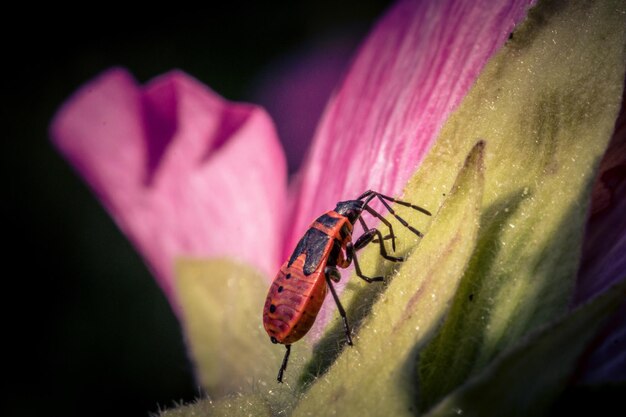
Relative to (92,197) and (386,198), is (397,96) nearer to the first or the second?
(386,198)

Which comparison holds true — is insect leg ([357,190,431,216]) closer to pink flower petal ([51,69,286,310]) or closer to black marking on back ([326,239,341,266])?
black marking on back ([326,239,341,266])

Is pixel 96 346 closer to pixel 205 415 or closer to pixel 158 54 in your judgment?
pixel 158 54

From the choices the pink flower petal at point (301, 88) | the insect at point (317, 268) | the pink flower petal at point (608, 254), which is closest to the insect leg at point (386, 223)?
the insect at point (317, 268)

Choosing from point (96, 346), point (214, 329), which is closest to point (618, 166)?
point (214, 329)

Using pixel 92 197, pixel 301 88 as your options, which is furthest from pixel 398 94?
pixel 92 197

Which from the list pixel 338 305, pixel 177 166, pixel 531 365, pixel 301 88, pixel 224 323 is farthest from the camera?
pixel 301 88

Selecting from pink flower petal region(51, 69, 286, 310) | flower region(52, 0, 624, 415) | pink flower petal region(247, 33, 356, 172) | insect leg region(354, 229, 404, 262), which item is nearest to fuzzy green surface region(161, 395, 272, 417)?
flower region(52, 0, 624, 415)

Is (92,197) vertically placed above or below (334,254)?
below
